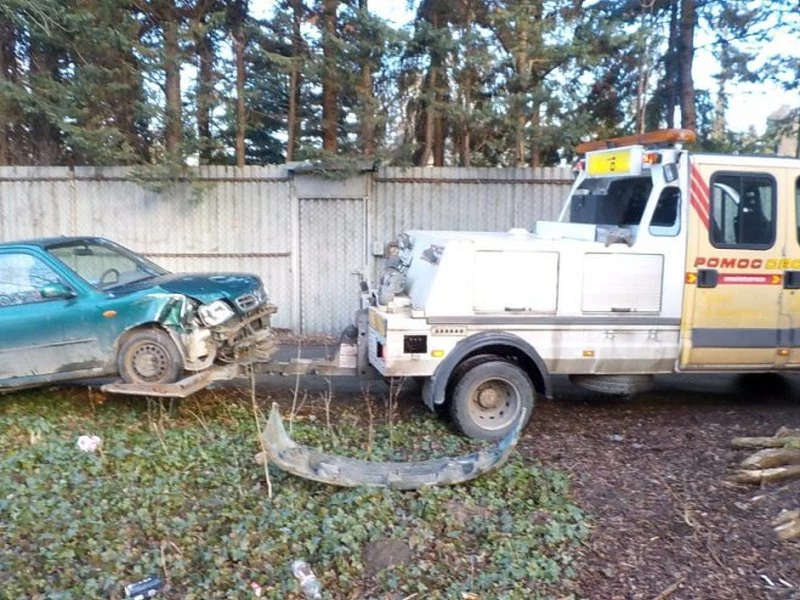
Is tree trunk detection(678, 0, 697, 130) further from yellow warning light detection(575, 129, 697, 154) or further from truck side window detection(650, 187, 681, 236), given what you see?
truck side window detection(650, 187, 681, 236)

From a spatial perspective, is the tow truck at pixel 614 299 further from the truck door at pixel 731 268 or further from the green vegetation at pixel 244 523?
the green vegetation at pixel 244 523

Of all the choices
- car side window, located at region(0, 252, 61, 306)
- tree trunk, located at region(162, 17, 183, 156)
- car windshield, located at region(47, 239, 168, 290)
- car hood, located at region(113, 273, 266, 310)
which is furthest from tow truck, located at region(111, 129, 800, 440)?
tree trunk, located at region(162, 17, 183, 156)

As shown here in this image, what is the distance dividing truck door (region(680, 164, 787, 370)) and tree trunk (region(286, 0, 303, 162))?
637cm

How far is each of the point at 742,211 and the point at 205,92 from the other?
25.9ft

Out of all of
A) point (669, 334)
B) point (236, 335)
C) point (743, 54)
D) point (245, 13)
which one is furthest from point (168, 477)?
point (743, 54)

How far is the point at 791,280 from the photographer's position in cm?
630

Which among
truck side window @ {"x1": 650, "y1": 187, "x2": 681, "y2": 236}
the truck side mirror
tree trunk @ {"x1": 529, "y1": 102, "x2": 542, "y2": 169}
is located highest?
tree trunk @ {"x1": 529, "y1": 102, "x2": 542, "y2": 169}

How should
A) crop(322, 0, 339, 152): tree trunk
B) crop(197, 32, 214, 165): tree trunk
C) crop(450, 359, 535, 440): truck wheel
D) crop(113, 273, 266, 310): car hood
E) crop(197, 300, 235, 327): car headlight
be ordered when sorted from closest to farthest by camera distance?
crop(450, 359, 535, 440): truck wheel < crop(197, 300, 235, 327): car headlight < crop(113, 273, 266, 310): car hood < crop(322, 0, 339, 152): tree trunk < crop(197, 32, 214, 165): tree trunk

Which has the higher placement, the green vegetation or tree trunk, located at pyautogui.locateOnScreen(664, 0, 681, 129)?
tree trunk, located at pyautogui.locateOnScreen(664, 0, 681, 129)

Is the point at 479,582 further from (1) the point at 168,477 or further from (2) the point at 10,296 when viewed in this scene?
(2) the point at 10,296

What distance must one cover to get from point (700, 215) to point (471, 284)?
2.13 meters

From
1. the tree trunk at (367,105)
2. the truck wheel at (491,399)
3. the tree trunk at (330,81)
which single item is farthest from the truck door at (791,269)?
the tree trunk at (330,81)

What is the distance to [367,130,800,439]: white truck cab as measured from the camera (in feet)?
19.0

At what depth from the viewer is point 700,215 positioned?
6070 millimetres
